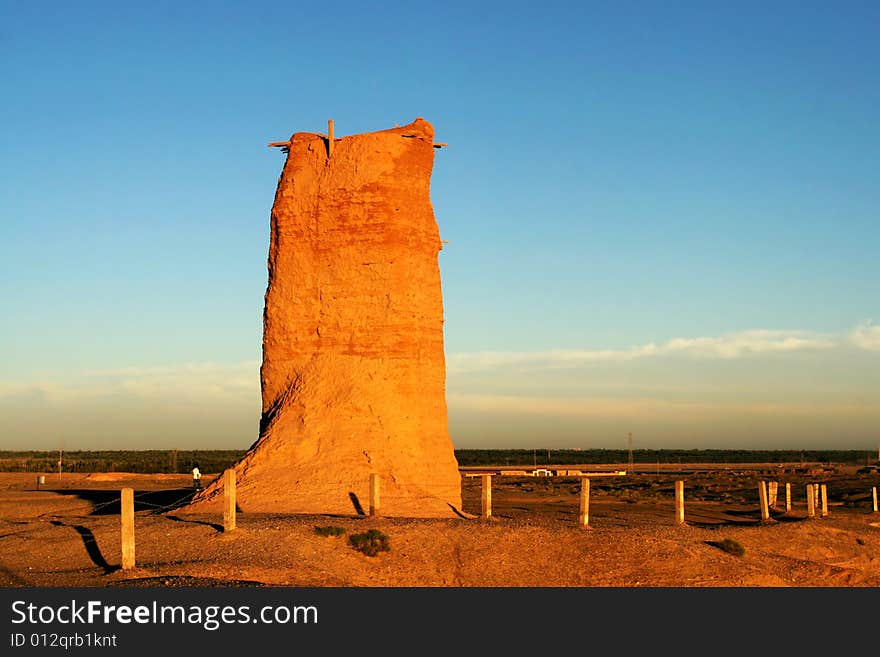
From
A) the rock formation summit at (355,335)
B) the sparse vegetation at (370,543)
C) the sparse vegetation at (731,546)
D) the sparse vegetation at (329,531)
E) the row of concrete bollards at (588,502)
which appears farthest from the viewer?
the row of concrete bollards at (588,502)

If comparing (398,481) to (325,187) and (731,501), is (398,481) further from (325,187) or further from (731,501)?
(731,501)

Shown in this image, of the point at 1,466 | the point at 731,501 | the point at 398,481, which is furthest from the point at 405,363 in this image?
the point at 1,466

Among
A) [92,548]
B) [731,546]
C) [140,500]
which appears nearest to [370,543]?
[92,548]

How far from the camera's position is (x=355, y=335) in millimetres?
23469

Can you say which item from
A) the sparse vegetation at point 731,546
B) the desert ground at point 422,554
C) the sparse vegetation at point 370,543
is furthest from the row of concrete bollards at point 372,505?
the sparse vegetation at point 731,546

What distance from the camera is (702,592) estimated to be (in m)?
15.9

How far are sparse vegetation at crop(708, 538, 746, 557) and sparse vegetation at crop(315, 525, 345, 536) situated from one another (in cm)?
784

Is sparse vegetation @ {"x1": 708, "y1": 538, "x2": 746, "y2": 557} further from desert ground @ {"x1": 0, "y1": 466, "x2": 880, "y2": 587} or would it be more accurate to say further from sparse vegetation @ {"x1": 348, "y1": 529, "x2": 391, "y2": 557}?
sparse vegetation @ {"x1": 348, "y1": 529, "x2": 391, "y2": 557}

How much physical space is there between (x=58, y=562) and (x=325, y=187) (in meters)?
11.0

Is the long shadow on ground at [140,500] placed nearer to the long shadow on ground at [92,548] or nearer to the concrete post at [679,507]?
the long shadow on ground at [92,548]

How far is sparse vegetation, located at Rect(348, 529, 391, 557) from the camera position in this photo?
58.2ft

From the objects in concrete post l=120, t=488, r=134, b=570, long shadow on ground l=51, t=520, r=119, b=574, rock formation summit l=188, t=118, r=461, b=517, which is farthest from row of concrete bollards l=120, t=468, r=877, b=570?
rock formation summit l=188, t=118, r=461, b=517

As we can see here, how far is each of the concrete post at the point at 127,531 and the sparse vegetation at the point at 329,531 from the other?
3775mm

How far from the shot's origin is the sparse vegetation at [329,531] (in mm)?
18138
